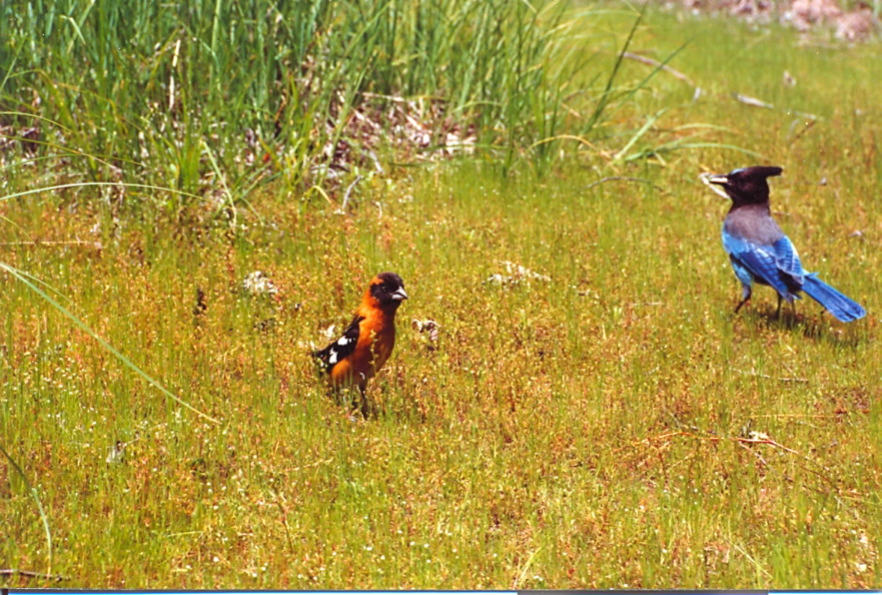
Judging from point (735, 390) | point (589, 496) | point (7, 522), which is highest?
point (735, 390)

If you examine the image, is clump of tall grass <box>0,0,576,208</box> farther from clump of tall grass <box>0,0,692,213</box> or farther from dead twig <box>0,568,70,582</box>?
dead twig <box>0,568,70,582</box>

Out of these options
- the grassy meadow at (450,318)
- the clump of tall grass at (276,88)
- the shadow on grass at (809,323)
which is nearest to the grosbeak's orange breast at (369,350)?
the grassy meadow at (450,318)

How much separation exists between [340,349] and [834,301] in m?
1.81

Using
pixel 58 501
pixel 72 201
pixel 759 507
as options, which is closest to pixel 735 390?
pixel 759 507

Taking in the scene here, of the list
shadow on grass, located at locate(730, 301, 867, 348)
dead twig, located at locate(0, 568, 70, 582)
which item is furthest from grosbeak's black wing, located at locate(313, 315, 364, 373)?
shadow on grass, located at locate(730, 301, 867, 348)

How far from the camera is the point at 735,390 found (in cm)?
391

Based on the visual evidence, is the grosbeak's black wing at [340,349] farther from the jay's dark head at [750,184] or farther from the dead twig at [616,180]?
the jay's dark head at [750,184]

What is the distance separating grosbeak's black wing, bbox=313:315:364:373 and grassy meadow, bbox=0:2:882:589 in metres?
0.10

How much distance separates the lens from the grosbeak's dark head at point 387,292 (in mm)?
3941

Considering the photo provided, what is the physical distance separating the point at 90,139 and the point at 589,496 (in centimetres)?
246

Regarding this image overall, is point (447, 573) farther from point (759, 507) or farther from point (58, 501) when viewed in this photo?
point (58, 501)

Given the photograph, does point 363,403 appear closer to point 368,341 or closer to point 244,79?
point 368,341

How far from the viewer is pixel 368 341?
3.94 m

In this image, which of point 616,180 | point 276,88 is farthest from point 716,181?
point 276,88
